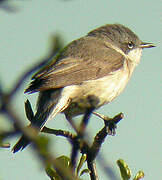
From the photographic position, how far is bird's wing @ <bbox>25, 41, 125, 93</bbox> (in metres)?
5.11

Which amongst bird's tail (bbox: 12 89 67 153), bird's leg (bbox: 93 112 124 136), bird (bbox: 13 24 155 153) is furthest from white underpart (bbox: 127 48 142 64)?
bird's tail (bbox: 12 89 67 153)

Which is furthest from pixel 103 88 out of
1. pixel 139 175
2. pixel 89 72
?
pixel 139 175

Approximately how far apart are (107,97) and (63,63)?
86 centimetres

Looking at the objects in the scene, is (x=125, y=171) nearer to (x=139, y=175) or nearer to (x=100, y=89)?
(x=139, y=175)

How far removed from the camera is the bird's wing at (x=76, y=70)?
511 centimetres

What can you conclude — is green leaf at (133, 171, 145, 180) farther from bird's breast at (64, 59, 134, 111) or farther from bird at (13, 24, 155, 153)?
bird's breast at (64, 59, 134, 111)

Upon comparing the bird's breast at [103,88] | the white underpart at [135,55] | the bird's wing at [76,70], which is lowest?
the white underpart at [135,55]

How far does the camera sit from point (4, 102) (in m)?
0.72

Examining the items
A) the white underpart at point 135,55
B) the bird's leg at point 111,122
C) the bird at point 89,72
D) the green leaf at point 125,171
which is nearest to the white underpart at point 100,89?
the bird at point 89,72

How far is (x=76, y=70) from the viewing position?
5.96 meters

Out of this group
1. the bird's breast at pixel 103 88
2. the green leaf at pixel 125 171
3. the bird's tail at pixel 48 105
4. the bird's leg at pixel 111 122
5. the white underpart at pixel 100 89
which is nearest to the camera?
the green leaf at pixel 125 171

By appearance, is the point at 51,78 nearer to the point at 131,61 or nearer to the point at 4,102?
the point at 131,61

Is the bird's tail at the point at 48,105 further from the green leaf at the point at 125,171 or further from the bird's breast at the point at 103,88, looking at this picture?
the green leaf at the point at 125,171

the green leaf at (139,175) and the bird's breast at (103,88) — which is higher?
the green leaf at (139,175)
